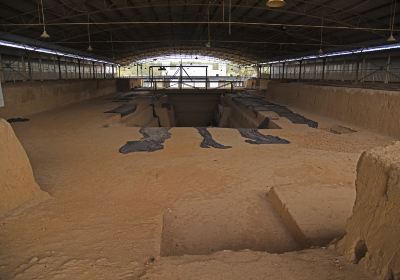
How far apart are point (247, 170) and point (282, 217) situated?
170 cm

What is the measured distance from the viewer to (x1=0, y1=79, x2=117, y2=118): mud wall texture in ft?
36.7

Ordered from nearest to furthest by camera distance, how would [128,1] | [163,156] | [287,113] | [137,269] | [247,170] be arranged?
[137,269] → [247,170] → [163,156] → [287,113] → [128,1]

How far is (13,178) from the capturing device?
3.97m

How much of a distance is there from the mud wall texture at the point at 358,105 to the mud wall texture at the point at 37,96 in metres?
11.7

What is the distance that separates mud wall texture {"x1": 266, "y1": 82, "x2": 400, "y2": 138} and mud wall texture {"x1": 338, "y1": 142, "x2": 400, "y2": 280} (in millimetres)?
6296

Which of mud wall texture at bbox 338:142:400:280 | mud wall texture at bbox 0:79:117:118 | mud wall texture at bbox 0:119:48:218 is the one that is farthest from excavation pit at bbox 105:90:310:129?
mud wall texture at bbox 0:119:48:218

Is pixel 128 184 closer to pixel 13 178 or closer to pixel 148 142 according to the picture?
pixel 13 178

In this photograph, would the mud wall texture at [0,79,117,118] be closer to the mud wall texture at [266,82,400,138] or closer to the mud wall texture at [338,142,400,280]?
the mud wall texture at [338,142,400,280]

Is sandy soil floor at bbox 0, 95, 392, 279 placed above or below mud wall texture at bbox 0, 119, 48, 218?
below

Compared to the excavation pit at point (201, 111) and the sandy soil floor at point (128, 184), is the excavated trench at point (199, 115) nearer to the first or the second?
the excavation pit at point (201, 111)

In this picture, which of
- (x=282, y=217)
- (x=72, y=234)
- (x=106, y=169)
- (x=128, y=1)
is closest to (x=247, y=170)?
(x=282, y=217)

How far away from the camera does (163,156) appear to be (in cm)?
665

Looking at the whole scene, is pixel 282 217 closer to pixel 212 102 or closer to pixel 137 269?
pixel 137 269

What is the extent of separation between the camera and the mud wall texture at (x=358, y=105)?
8336 mm
